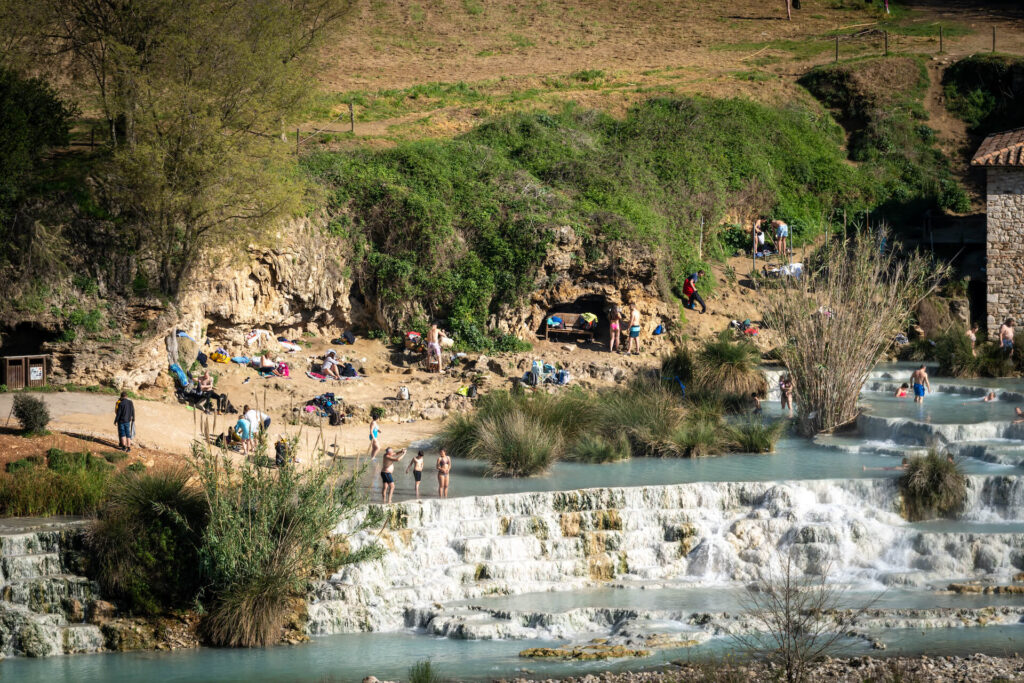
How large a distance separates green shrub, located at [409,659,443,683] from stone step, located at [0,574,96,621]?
18.3ft

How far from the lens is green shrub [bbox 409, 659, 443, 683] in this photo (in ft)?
48.5

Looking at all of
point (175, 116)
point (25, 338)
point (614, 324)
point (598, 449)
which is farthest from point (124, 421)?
point (614, 324)

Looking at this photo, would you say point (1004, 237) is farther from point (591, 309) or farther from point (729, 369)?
point (591, 309)

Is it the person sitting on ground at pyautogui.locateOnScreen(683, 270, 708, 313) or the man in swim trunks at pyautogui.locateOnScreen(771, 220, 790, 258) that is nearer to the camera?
the person sitting on ground at pyautogui.locateOnScreen(683, 270, 708, 313)

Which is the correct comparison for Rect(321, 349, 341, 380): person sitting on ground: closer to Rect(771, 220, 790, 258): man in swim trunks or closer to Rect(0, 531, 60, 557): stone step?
Rect(0, 531, 60, 557): stone step

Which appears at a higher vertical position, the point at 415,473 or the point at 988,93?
the point at 988,93

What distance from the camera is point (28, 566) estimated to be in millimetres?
17797

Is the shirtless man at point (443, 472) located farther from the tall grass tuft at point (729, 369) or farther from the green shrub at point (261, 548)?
the tall grass tuft at point (729, 369)

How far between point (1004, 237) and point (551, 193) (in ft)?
46.2

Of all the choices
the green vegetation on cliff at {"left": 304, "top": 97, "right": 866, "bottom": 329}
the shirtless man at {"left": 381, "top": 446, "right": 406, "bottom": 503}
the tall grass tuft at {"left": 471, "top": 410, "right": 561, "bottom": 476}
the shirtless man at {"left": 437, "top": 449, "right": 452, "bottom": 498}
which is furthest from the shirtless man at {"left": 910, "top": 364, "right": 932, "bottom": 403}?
the shirtless man at {"left": 381, "top": 446, "right": 406, "bottom": 503}

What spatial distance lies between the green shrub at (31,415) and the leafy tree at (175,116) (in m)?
6.53

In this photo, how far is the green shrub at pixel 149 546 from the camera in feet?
57.7

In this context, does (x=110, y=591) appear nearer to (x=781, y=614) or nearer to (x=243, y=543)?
(x=243, y=543)

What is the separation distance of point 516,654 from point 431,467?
26.6 ft
